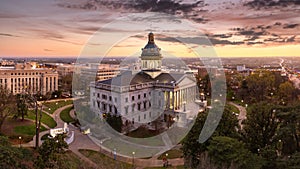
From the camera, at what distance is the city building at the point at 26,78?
2450 inches

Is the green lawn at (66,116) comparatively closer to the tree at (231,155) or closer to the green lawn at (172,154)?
the green lawn at (172,154)

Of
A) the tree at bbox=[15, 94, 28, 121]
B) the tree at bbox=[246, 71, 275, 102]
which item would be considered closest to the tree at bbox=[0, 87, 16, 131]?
the tree at bbox=[15, 94, 28, 121]

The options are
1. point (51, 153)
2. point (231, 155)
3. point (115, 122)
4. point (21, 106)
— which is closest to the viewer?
point (231, 155)

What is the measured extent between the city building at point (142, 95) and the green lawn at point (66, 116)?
3345mm

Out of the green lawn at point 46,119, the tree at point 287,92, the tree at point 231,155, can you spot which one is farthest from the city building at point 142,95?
the tree at point 231,155

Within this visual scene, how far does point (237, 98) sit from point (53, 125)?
35.2 m

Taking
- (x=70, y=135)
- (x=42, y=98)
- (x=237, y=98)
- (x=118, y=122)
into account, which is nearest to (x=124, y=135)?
(x=118, y=122)

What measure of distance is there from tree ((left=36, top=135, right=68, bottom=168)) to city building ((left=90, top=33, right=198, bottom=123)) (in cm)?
1707

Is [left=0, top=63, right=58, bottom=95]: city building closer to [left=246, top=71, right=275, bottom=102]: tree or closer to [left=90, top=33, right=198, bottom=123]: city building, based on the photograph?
[left=90, top=33, right=198, bottom=123]: city building

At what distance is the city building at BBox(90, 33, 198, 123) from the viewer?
36.0 metres

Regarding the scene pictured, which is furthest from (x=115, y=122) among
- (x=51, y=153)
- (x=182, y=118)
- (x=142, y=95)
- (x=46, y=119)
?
(x=51, y=153)

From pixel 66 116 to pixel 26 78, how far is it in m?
28.9

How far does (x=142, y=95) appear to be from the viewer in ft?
127

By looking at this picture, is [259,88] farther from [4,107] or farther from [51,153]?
[51,153]
